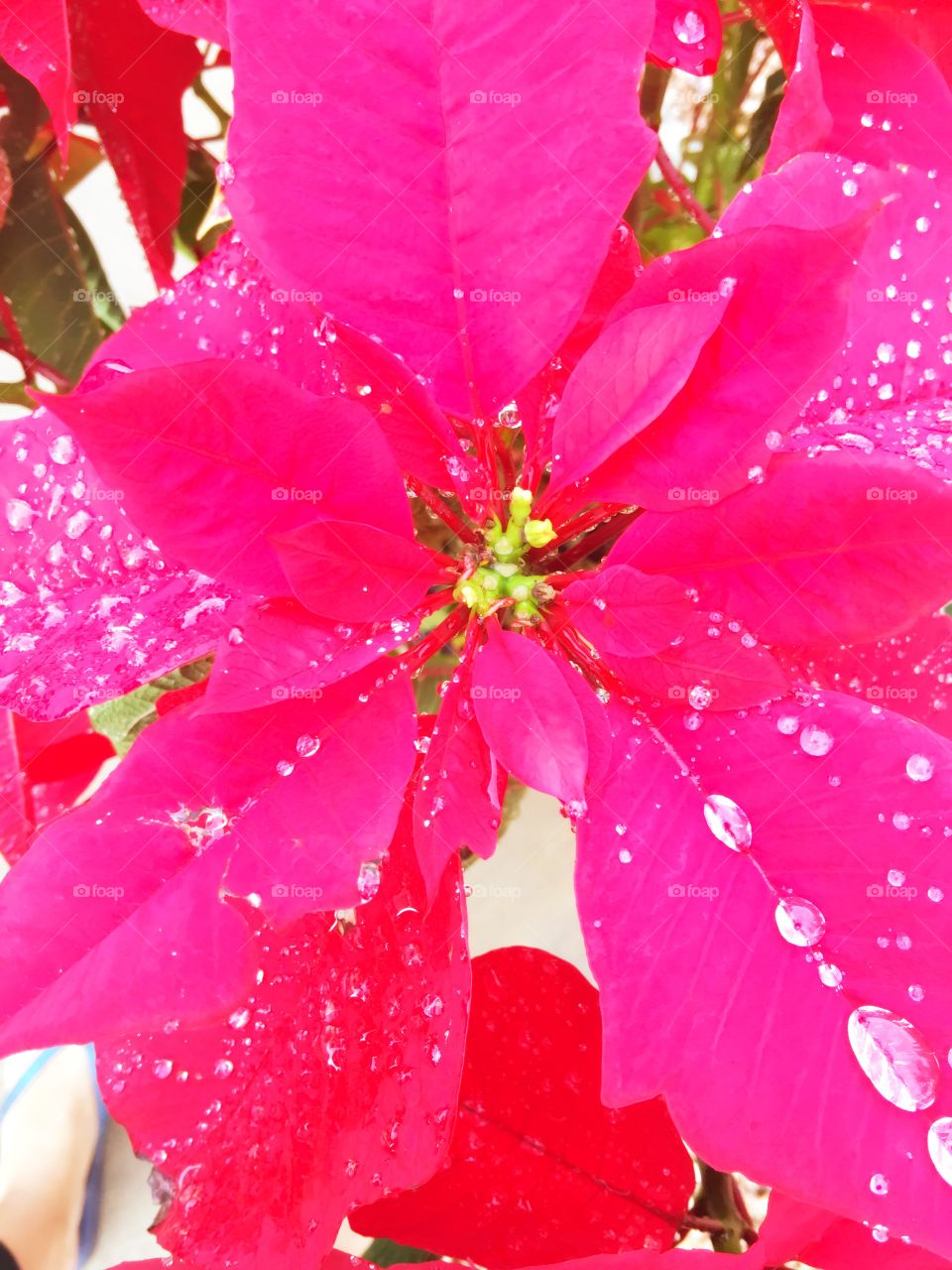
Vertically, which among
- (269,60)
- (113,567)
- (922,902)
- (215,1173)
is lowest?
(215,1173)

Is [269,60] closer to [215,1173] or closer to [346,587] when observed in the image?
[346,587]

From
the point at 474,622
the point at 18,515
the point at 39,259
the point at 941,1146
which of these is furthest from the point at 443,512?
the point at 39,259

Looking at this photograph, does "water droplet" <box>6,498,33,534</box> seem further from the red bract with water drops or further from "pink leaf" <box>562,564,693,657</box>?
"pink leaf" <box>562,564,693,657</box>

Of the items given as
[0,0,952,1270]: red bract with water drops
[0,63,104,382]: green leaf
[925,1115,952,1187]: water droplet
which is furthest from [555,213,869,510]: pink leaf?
[0,63,104,382]: green leaf

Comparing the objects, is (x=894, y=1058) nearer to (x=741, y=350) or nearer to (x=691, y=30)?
(x=741, y=350)

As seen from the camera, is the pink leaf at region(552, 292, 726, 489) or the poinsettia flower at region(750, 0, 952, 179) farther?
the poinsettia flower at region(750, 0, 952, 179)

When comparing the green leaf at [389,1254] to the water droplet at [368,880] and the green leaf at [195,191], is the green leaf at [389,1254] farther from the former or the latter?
the green leaf at [195,191]

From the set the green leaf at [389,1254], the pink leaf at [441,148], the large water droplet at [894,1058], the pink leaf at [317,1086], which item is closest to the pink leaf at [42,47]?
the pink leaf at [441,148]

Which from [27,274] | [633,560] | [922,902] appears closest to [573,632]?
[633,560]
